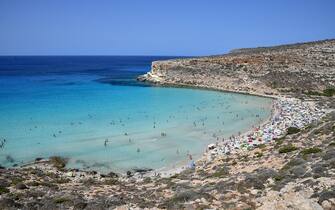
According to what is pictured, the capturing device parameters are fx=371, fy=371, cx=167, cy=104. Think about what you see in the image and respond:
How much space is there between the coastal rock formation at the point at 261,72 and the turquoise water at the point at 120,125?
921 centimetres

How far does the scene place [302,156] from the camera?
19531 mm

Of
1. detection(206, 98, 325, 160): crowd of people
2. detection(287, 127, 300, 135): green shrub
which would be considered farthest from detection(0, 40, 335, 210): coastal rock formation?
detection(206, 98, 325, 160): crowd of people

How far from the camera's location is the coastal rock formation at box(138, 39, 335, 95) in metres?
66.6

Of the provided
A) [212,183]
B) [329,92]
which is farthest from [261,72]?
[212,183]

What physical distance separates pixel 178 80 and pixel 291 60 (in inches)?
951

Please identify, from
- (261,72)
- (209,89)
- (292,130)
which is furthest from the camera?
(261,72)

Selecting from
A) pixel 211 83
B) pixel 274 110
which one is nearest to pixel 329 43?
pixel 211 83

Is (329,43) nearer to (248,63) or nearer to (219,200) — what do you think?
(248,63)

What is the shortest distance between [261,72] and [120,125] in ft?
142

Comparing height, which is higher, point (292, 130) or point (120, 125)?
point (292, 130)

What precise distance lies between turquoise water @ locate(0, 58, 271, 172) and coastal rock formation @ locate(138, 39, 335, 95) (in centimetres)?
921

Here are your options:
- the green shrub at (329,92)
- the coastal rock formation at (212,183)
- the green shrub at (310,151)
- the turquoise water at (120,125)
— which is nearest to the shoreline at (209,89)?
the coastal rock formation at (212,183)

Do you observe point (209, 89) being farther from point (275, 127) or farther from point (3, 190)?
point (3, 190)

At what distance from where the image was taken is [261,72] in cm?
7394
